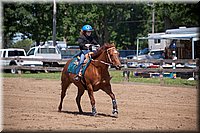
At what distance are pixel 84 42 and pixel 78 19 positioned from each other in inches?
1571

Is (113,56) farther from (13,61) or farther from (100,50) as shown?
(13,61)

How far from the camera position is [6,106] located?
13047mm

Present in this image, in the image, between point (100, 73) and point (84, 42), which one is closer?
point (100, 73)

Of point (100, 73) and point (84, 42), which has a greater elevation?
point (84, 42)

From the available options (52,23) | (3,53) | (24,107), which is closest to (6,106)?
(24,107)

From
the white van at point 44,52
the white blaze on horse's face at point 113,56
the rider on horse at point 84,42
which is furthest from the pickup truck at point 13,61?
the white blaze on horse's face at point 113,56

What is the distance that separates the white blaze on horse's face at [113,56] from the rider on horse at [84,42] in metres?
0.65

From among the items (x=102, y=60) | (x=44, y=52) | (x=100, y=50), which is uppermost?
(x=44, y=52)

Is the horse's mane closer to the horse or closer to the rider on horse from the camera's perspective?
the horse

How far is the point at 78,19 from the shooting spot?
167 feet

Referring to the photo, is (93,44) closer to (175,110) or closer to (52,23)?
(175,110)

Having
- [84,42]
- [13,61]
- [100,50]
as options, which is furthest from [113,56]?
[13,61]

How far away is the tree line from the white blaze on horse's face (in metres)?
14.0

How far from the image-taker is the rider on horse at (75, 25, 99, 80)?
37.2ft
